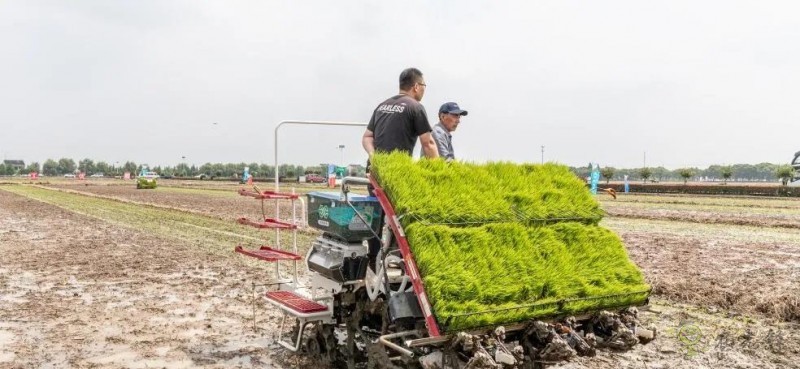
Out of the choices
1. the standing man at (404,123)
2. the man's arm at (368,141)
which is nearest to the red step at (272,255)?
the standing man at (404,123)

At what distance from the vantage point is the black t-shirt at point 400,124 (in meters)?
5.64

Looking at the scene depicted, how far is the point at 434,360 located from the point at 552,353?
820 mm

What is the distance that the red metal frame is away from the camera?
4348mm

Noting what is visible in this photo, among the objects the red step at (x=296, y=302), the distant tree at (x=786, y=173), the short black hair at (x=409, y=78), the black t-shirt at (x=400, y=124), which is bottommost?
the red step at (x=296, y=302)

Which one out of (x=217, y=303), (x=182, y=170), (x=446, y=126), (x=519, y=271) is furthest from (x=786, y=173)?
(x=182, y=170)

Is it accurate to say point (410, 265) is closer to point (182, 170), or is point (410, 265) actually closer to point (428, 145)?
point (428, 145)

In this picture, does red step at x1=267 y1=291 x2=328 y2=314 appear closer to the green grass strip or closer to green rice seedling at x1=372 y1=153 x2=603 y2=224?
green rice seedling at x1=372 y1=153 x2=603 y2=224

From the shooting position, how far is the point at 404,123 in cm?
568

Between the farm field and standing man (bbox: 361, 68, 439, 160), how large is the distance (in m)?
2.39

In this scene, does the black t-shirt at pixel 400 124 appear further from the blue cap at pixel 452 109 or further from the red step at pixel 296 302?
the red step at pixel 296 302

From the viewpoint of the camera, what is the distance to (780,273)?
11.2m

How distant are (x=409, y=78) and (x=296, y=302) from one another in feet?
7.71

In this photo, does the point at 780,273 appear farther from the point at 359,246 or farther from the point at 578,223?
the point at 359,246

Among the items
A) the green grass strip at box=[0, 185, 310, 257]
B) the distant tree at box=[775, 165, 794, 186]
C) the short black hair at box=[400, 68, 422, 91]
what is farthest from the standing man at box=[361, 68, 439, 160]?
the distant tree at box=[775, 165, 794, 186]
